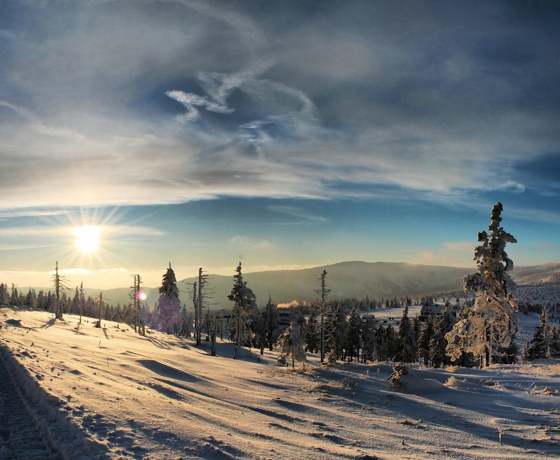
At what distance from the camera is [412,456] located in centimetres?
764

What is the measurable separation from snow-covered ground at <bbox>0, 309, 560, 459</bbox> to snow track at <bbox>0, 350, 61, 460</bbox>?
215 mm

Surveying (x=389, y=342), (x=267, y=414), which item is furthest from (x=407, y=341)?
(x=267, y=414)

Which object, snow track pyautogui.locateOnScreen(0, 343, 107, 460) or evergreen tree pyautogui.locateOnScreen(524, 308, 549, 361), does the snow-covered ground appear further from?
evergreen tree pyautogui.locateOnScreen(524, 308, 549, 361)

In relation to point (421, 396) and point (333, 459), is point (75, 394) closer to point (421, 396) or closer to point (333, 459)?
point (333, 459)

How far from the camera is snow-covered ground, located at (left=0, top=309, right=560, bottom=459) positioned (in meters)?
7.26

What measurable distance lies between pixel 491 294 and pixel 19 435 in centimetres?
3209

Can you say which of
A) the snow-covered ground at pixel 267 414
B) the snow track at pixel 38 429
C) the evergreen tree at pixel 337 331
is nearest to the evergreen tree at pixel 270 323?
the evergreen tree at pixel 337 331

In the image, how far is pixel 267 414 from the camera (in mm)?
11016

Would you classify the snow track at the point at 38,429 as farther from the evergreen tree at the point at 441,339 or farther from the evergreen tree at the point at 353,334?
the evergreen tree at the point at 353,334

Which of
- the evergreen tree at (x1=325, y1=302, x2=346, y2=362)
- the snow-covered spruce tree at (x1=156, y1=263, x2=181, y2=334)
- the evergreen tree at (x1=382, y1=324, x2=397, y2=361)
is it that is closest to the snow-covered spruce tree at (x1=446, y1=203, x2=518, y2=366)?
the evergreen tree at (x1=325, y1=302, x2=346, y2=362)

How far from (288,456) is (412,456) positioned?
2693mm

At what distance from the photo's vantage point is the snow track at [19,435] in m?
6.66

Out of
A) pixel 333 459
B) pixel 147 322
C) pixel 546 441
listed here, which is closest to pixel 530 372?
pixel 546 441

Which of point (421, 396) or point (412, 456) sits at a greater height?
point (412, 456)
